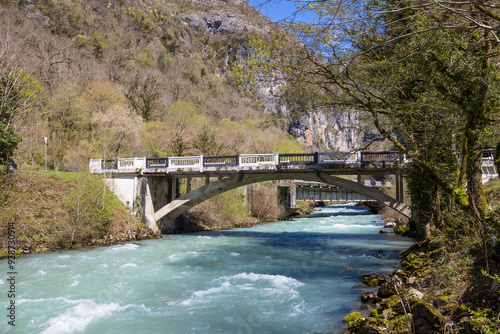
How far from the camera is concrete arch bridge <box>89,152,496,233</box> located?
18.8m

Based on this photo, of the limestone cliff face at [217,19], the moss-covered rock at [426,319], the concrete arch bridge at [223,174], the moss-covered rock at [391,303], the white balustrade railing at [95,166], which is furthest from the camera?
the limestone cliff face at [217,19]

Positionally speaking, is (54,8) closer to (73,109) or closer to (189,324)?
(73,109)

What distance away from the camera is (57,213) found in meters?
18.7

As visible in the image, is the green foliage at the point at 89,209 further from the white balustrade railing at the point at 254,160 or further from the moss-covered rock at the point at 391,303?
the moss-covered rock at the point at 391,303

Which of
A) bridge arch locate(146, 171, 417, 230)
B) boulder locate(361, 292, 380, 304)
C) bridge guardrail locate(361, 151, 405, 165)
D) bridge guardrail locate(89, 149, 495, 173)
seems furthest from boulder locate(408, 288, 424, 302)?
bridge arch locate(146, 171, 417, 230)

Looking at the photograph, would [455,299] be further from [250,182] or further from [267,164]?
[250,182]

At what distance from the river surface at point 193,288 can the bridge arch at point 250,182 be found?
260cm

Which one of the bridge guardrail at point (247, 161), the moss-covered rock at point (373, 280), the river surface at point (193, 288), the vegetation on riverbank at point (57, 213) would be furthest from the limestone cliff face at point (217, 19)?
the moss-covered rock at point (373, 280)

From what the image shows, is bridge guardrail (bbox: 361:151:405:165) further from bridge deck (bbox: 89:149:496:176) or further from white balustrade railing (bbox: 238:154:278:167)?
white balustrade railing (bbox: 238:154:278:167)

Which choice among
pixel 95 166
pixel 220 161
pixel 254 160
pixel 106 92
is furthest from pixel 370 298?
pixel 106 92

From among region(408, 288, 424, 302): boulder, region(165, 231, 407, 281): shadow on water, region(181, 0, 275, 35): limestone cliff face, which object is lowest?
region(165, 231, 407, 281): shadow on water

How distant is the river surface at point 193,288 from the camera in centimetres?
797

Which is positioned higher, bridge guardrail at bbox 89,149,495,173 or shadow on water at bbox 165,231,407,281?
bridge guardrail at bbox 89,149,495,173

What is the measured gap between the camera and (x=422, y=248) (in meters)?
12.7
